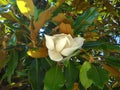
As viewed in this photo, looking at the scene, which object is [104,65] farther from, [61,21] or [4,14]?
[4,14]

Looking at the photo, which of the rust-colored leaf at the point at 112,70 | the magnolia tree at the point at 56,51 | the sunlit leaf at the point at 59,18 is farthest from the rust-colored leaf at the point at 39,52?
the rust-colored leaf at the point at 112,70

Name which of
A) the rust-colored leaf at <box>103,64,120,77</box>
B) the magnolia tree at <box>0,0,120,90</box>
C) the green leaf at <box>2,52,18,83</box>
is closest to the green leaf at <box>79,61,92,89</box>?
the magnolia tree at <box>0,0,120,90</box>

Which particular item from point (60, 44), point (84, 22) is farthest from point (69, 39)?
point (84, 22)

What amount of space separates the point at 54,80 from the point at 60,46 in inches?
4.6

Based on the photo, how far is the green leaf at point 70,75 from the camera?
3.45ft

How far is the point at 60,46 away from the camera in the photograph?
3.39 ft

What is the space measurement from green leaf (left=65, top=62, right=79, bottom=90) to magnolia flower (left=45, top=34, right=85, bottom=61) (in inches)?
2.5

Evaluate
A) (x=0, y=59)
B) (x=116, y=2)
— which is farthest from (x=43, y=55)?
(x=116, y=2)

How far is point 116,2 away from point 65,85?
4.83 feet

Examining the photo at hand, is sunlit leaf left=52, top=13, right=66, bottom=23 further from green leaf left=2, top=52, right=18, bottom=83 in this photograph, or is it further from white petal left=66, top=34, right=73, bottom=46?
green leaf left=2, top=52, right=18, bottom=83

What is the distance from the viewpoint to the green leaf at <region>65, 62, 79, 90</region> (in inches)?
41.4

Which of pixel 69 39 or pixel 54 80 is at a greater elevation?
pixel 69 39

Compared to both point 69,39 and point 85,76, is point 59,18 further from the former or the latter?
point 85,76

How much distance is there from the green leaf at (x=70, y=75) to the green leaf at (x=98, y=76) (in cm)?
8
